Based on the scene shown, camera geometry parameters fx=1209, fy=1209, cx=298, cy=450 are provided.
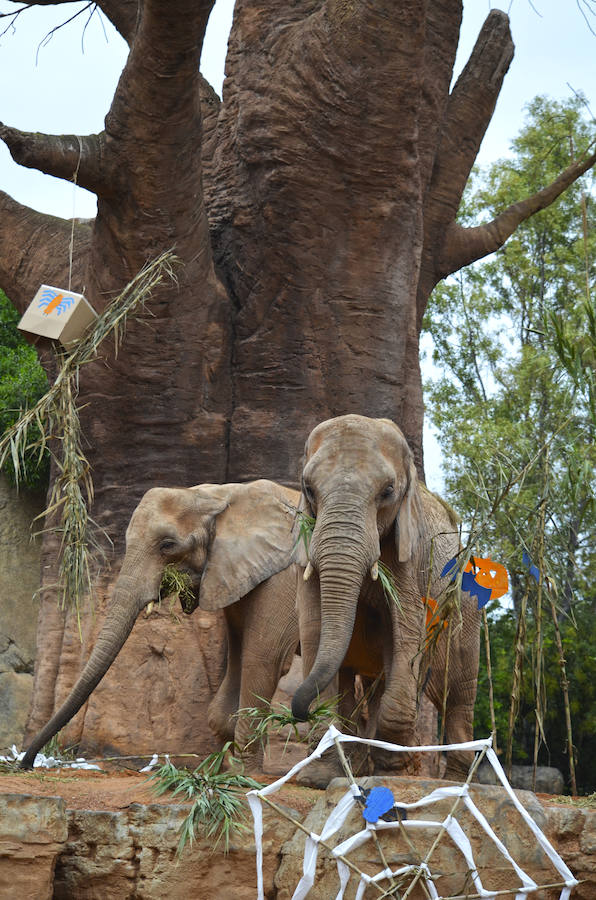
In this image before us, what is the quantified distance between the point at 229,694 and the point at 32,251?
13.0ft

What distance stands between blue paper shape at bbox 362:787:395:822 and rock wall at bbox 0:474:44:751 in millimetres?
7581

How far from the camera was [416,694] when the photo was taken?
5750 millimetres

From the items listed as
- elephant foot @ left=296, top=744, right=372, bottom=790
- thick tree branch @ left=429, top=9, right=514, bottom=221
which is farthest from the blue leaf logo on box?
thick tree branch @ left=429, top=9, right=514, bottom=221

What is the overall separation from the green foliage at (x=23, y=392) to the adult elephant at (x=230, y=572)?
13.7 ft

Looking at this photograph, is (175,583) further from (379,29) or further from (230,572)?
(379,29)

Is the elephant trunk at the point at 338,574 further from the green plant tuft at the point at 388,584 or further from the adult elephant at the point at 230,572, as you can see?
the adult elephant at the point at 230,572

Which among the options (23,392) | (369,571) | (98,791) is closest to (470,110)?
(23,392)

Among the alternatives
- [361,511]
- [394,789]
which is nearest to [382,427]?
[361,511]

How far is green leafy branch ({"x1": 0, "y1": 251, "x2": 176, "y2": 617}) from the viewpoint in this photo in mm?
6820

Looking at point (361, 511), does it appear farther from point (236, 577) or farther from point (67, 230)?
point (67, 230)

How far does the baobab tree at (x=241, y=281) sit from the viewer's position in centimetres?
799

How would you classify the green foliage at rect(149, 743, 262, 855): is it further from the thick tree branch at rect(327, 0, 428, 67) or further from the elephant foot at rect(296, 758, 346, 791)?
the thick tree branch at rect(327, 0, 428, 67)

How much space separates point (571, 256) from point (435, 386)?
3634mm

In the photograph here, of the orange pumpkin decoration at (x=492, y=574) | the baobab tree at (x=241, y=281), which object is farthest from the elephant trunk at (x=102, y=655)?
the orange pumpkin decoration at (x=492, y=574)
